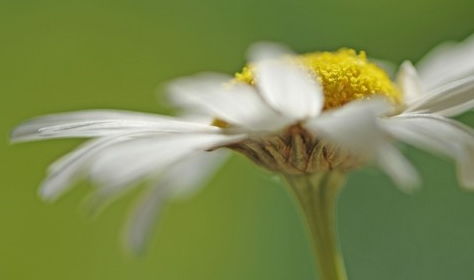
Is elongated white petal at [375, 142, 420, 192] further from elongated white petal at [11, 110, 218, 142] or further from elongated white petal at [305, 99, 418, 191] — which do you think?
elongated white petal at [11, 110, 218, 142]

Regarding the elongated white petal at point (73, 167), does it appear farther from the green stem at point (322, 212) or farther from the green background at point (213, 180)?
the green background at point (213, 180)

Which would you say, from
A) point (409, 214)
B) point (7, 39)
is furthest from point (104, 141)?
point (7, 39)

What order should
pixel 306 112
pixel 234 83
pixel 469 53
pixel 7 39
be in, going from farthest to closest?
pixel 7 39, pixel 469 53, pixel 234 83, pixel 306 112

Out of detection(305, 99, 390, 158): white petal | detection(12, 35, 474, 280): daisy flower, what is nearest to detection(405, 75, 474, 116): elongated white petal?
detection(12, 35, 474, 280): daisy flower

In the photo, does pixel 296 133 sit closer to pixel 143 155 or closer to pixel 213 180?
pixel 143 155

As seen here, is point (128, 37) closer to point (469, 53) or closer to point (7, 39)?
point (7, 39)
